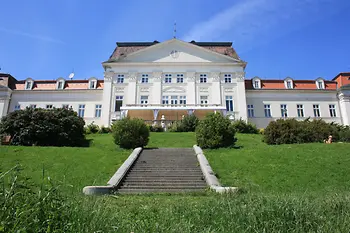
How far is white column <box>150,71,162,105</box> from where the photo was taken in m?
40.8

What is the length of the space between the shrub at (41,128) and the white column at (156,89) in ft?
55.6

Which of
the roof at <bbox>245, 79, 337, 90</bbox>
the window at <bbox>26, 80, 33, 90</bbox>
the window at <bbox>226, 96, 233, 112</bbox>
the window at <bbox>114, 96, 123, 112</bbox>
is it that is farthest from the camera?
the roof at <bbox>245, 79, 337, 90</bbox>

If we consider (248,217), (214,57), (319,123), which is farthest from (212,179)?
(214,57)

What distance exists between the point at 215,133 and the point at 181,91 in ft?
71.7

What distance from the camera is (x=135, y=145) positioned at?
2077cm

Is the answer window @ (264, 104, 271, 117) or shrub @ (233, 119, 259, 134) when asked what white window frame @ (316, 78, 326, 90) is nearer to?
window @ (264, 104, 271, 117)

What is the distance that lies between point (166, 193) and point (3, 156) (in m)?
12.0

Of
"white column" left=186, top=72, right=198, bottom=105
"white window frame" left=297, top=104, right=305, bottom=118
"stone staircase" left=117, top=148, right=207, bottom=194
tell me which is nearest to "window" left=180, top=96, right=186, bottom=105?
"white column" left=186, top=72, right=198, bottom=105

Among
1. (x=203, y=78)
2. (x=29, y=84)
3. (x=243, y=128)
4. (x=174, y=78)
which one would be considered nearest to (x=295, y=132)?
(x=243, y=128)

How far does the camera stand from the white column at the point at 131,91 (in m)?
40.8

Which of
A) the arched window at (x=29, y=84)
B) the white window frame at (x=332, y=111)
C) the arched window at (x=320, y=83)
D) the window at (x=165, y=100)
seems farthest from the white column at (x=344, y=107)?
the arched window at (x=29, y=84)

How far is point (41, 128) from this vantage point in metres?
23.1

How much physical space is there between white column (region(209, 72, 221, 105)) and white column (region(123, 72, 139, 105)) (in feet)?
38.4

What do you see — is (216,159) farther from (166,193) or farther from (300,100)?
(300,100)
